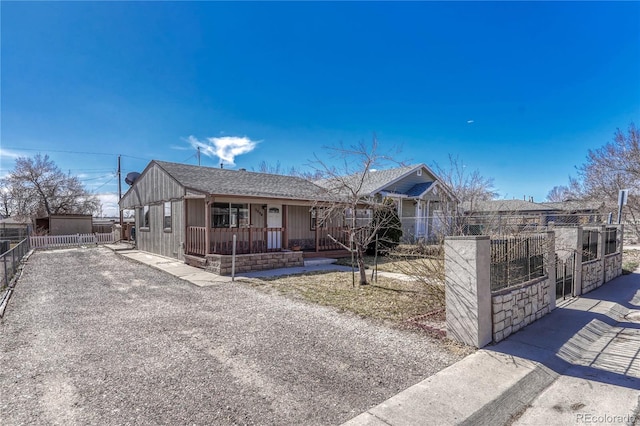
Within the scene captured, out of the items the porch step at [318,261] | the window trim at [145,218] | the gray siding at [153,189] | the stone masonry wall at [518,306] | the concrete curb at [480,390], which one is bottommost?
the porch step at [318,261]

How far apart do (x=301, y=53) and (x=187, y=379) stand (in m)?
12.5

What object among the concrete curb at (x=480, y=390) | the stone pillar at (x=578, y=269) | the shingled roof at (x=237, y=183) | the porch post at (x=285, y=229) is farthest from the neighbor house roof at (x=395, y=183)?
the concrete curb at (x=480, y=390)

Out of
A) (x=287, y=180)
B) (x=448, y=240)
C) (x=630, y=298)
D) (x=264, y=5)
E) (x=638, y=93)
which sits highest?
(x=264, y=5)

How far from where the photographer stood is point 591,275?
287 inches

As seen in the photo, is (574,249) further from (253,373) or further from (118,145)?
(118,145)

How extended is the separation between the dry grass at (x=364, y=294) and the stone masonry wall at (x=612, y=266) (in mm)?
5209

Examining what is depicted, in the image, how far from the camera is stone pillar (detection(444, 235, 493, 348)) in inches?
154

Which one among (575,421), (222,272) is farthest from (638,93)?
(222,272)

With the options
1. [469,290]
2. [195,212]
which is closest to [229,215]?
[195,212]

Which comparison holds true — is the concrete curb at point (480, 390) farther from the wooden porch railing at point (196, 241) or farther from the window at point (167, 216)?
the window at point (167, 216)

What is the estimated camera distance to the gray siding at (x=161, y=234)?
12.2 metres

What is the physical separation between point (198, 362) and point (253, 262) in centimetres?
649

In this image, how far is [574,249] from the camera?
22.0ft

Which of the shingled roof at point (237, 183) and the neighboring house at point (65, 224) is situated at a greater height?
the shingled roof at point (237, 183)
